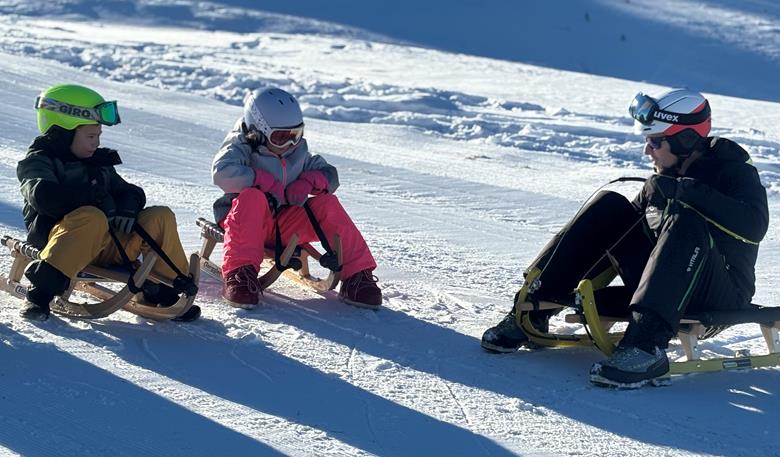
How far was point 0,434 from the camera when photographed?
13.7 ft

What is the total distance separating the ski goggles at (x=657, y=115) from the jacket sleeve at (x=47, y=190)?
251 cm

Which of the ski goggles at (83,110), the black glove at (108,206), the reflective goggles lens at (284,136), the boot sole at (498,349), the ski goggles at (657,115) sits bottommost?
the boot sole at (498,349)

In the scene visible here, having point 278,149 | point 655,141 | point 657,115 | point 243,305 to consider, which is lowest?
point 243,305

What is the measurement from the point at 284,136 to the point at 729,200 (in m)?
2.31

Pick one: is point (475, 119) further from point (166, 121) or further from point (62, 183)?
point (62, 183)

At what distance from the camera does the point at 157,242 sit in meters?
5.66

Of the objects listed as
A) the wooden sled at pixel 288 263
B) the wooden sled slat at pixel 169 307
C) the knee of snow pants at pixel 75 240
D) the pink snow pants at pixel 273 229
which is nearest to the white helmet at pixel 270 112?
the pink snow pants at pixel 273 229

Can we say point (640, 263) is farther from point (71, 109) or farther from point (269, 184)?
point (71, 109)

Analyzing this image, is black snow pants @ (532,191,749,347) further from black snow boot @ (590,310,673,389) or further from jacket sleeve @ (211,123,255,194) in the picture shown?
jacket sleeve @ (211,123,255,194)

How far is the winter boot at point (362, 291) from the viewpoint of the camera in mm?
6066

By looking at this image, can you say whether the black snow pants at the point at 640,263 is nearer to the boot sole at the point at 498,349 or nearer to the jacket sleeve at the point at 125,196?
the boot sole at the point at 498,349

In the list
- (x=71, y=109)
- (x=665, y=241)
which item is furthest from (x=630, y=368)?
(x=71, y=109)

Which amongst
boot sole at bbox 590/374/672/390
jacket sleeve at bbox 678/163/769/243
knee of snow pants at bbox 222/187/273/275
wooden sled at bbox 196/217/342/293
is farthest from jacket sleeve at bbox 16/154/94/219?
jacket sleeve at bbox 678/163/769/243

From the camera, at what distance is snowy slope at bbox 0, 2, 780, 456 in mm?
4418
